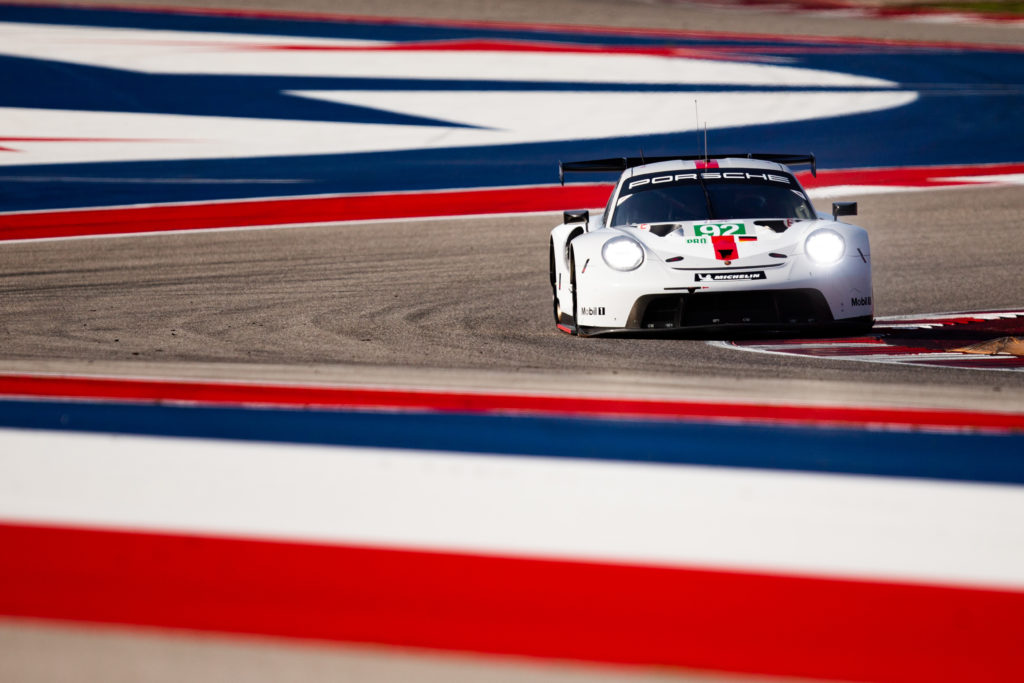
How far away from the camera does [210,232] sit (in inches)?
471

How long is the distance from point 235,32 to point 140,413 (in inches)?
742

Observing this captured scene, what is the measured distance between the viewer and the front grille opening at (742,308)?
6.94 m

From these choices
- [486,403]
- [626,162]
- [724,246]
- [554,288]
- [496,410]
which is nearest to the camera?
[496,410]

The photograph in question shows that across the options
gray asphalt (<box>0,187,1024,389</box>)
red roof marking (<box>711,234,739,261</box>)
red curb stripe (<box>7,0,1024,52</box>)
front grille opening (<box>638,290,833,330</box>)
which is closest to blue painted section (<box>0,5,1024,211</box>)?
red curb stripe (<box>7,0,1024,52</box>)

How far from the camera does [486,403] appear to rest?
5031 millimetres

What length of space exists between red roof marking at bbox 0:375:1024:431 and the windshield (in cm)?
300

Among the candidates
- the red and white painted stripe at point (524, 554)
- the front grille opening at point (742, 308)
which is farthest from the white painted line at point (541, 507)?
the front grille opening at point (742, 308)

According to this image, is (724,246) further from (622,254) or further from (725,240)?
(622,254)

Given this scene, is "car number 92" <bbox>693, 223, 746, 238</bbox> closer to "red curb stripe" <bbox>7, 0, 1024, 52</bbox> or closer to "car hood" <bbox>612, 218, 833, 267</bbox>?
"car hood" <bbox>612, 218, 833, 267</bbox>

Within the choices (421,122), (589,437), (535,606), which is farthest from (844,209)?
(421,122)

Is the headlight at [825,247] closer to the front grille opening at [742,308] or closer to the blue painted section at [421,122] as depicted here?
the front grille opening at [742,308]

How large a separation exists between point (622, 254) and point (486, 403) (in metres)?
2.37

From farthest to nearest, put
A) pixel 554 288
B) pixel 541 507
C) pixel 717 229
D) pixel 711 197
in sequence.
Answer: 1. pixel 554 288
2. pixel 711 197
3. pixel 717 229
4. pixel 541 507

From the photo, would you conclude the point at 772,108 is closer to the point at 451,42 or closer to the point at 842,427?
the point at 451,42
